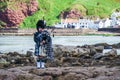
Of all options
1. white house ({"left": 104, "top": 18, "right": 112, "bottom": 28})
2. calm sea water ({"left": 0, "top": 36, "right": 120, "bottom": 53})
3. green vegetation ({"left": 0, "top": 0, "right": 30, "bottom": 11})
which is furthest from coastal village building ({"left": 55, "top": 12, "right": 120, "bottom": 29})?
calm sea water ({"left": 0, "top": 36, "right": 120, "bottom": 53})

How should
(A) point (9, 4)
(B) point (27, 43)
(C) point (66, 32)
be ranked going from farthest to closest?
(A) point (9, 4) → (C) point (66, 32) → (B) point (27, 43)

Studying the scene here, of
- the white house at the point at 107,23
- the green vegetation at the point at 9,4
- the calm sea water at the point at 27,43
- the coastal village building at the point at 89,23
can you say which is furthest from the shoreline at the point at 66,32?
the calm sea water at the point at 27,43

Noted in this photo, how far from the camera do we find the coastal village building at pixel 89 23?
163875 millimetres

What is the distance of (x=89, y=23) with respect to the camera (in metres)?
167

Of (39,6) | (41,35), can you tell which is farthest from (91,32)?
(41,35)

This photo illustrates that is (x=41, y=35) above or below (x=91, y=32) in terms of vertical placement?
above

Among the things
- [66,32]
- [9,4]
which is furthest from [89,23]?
[9,4]

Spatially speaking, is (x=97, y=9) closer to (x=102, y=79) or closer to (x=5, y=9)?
(x=5, y=9)

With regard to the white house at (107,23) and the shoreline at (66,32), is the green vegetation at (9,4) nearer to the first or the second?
the shoreline at (66,32)

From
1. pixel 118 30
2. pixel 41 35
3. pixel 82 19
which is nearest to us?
pixel 41 35

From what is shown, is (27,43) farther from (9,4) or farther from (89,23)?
(9,4)

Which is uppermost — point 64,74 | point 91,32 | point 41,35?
point 41,35

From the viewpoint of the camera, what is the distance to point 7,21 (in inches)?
6900

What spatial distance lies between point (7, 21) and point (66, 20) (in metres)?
20.4
